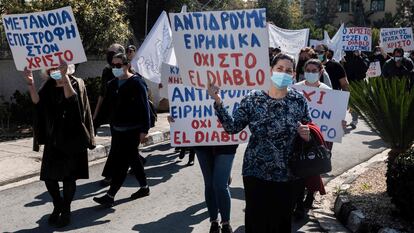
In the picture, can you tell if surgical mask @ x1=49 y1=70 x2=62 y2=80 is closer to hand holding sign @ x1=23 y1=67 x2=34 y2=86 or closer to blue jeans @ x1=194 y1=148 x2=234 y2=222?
hand holding sign @ x1=23 y1=67 x2=34 y2=86

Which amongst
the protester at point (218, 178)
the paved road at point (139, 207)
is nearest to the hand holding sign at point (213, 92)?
the protester at point (218, 178)

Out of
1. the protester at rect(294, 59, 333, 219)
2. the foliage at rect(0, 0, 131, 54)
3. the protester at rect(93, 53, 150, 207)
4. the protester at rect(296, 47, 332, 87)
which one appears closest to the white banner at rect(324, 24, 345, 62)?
the foliage at rect(0, 0, 131, 54)

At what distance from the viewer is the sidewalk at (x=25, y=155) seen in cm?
782

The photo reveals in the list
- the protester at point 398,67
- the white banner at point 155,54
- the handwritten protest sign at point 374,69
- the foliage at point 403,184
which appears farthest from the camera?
the handwritten protest sign at point 374,69

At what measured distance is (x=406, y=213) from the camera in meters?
5.41

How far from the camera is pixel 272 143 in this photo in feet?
12.6

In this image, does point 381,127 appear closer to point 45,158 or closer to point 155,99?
point 45,158

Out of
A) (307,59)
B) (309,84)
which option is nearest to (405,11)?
(307,59)

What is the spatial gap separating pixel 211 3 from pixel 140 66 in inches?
607

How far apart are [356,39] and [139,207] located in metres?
11.8

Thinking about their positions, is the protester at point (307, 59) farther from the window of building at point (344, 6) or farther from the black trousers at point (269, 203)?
the window of building at point (344, 6)

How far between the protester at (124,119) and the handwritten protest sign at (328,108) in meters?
1.73

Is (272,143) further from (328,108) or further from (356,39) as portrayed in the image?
(356,39)

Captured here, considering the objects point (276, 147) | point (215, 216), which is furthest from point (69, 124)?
point (276, 147)
